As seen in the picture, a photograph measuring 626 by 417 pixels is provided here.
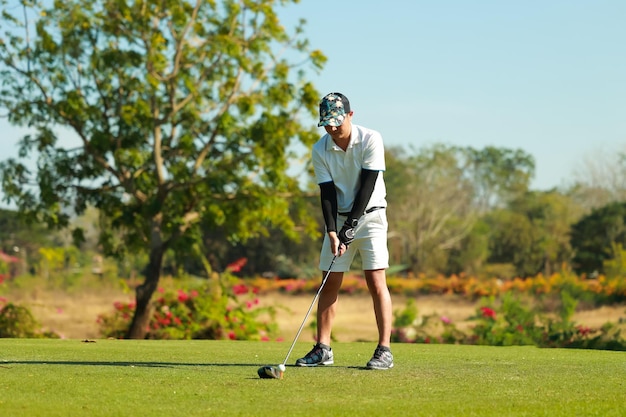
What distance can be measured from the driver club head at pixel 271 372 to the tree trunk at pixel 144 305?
44.0 ft

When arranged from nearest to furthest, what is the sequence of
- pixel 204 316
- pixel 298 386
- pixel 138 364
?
pixel 298 386, pixel 138 364, pixel 204 316

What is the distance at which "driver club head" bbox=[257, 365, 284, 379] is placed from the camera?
7.52m

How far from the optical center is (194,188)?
2331 cm

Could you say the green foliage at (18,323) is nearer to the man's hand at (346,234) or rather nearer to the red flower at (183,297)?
the red flower at (183,297)

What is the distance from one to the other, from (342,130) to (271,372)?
198 centimetres

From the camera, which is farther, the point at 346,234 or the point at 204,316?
the point at 204,316

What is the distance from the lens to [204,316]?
20031 millimetres

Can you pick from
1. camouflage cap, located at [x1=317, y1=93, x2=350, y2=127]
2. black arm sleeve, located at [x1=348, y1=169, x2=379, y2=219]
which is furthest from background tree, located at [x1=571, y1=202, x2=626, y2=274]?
camouflage cap, located at [x1=317, y1=93, x2=350, y2=127]

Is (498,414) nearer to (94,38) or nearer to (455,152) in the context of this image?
(94,38)

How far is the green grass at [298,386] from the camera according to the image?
6.25 meters

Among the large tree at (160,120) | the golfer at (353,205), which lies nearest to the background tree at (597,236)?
the large tree at (160,120)

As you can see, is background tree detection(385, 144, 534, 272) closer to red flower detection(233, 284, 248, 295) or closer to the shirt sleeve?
red flower detection(233, 284, 248, 295)

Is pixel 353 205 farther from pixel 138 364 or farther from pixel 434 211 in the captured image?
pixel 434 211

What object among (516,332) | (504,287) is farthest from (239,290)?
(504,287)
